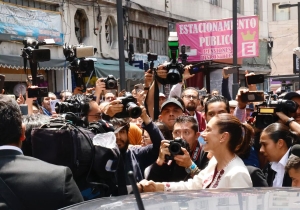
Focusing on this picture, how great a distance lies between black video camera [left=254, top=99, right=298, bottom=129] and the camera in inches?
210

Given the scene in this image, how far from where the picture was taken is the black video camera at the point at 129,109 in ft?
15.4

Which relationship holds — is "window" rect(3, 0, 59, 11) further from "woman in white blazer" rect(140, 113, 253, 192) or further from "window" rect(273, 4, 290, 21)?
"window" rect(273, 4, 290, 21)

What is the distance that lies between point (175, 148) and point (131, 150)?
103 centimetres

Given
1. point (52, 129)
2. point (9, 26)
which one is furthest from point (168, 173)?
point (9, 26)

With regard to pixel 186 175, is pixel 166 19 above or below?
above

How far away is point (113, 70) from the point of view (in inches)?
709

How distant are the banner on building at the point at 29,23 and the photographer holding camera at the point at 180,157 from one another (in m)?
9.17

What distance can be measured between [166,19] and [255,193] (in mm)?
22953

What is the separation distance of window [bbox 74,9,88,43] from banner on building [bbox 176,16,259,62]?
11.9ft

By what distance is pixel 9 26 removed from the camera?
14406mm

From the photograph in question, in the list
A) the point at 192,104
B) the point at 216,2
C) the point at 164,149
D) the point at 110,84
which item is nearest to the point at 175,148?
the point at 164,149

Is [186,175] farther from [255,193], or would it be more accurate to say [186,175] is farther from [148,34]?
[148,34]

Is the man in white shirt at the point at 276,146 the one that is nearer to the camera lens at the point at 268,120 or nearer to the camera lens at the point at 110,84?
the camera lens at the point at 268,120

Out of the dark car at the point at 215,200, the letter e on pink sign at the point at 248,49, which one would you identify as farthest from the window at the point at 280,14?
the dark car at the point at 215,200
